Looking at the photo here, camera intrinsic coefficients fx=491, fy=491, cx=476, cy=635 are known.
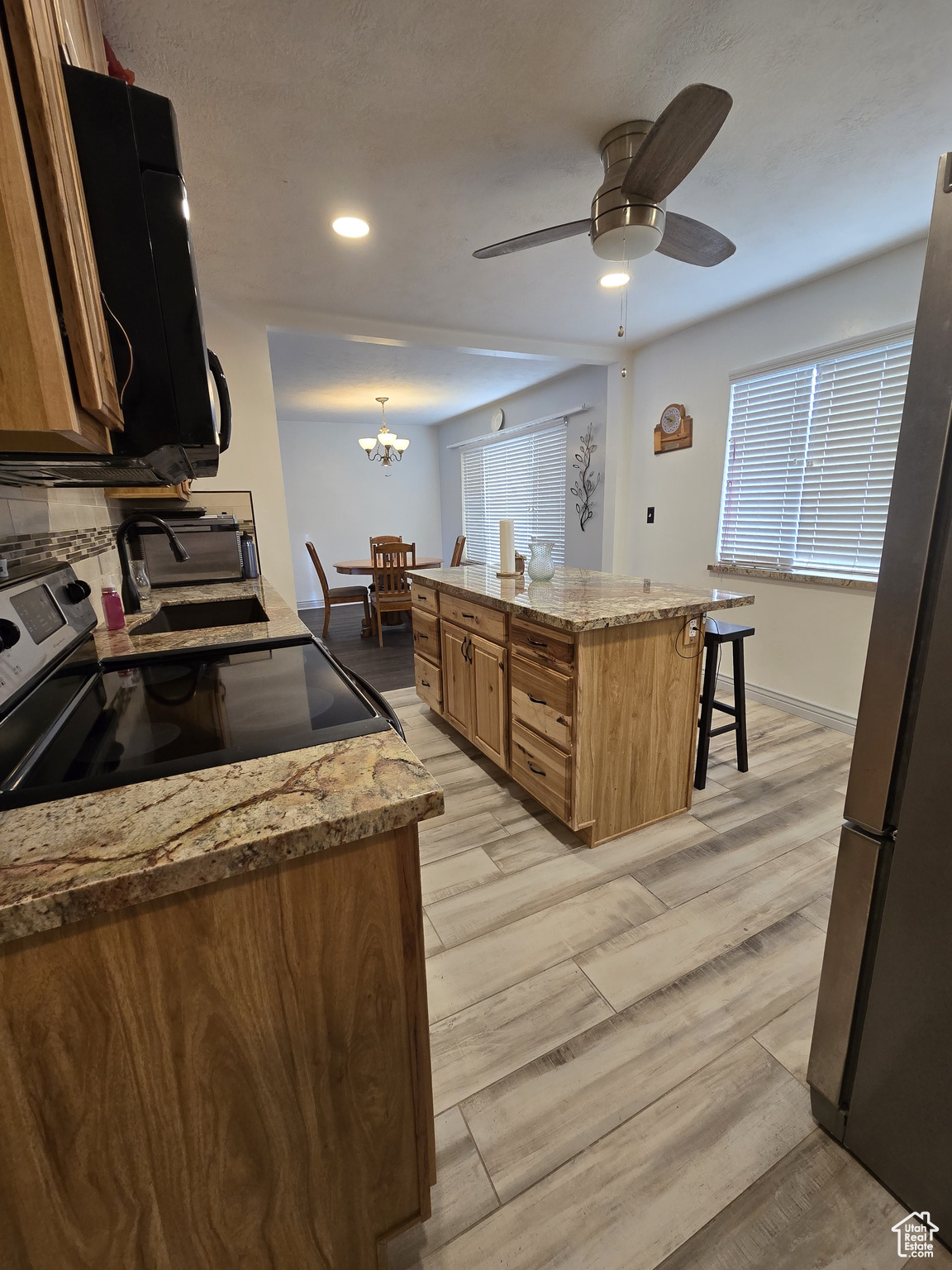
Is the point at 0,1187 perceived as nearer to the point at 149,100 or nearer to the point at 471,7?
the point at 149,100

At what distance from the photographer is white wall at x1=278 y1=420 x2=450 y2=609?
6.64m

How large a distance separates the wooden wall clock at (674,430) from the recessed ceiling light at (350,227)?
7.84 ft

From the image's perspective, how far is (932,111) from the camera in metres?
1.56

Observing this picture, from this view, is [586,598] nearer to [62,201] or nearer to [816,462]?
[62,201]

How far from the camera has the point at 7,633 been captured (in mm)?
762

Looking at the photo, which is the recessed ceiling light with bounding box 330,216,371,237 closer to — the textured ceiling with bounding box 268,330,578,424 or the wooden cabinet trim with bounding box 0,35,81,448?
the textured ceiling with bounding box 268,330,578,424

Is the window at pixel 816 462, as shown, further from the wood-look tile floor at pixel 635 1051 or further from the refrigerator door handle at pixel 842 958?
the refrigerator door handle at pixel 842 958

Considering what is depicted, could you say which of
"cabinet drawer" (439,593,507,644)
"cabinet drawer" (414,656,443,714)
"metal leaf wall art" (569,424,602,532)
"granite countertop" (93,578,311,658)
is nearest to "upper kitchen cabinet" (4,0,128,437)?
"granite countertop" (93,578,311,658)

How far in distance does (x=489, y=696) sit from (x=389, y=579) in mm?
2910

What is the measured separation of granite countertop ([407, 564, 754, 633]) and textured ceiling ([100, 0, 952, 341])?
5.05 feet

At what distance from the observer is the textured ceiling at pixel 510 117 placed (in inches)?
49.4

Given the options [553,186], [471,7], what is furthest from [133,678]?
[553,186]

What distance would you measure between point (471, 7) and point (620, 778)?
2279mm

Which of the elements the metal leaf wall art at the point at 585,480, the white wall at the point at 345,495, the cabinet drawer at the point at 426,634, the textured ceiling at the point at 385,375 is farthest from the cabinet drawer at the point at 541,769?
the white wall at the point at 345,495
